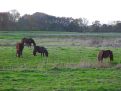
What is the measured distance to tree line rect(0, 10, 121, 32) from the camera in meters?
112

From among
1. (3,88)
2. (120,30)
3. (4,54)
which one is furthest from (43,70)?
(120,30)

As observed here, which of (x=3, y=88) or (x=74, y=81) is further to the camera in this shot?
(x=74, y=81)

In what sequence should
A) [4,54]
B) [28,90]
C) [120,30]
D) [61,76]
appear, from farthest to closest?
[120,30], [4,54], [61,76], [28,90]

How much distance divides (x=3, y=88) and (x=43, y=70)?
256 inches

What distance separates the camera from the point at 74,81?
60.0 ft

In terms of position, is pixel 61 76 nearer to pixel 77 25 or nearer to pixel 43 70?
pixel 43 70

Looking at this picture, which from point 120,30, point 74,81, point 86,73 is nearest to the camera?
point 74,81

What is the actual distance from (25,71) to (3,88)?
576cm

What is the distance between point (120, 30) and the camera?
114 metres

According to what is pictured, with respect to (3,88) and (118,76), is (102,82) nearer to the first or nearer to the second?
(118,76)

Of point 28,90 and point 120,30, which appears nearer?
point 28,90

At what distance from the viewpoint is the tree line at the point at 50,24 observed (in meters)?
112

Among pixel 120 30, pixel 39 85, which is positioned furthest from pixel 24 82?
pixel 120 30

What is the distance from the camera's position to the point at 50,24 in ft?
388
